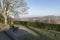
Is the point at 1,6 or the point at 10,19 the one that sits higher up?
the point at 1,6

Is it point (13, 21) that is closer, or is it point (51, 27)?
point (51, 27)

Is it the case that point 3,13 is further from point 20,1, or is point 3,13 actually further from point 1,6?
point 20,1

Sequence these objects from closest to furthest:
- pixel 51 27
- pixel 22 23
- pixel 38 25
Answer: pixel 51 27 → pixel 38 25 → pixel 22 23

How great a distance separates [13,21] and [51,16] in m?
10.1

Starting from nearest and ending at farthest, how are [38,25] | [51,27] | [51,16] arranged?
[51,27] → [38,25] → [51,16]

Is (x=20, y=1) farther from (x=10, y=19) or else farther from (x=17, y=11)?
(x=10, y=19)

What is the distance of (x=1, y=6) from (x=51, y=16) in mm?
13017

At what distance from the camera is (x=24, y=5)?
3094cm

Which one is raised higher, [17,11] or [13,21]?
[17,11]

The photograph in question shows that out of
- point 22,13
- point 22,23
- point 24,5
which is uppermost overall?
point 24,5

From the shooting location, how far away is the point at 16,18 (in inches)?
1305

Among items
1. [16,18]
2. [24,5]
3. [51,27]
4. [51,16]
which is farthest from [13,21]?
[51,27]

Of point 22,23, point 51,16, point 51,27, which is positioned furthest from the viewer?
point 51,16

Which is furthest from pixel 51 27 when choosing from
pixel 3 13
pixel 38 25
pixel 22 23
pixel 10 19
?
pixel 10 19
